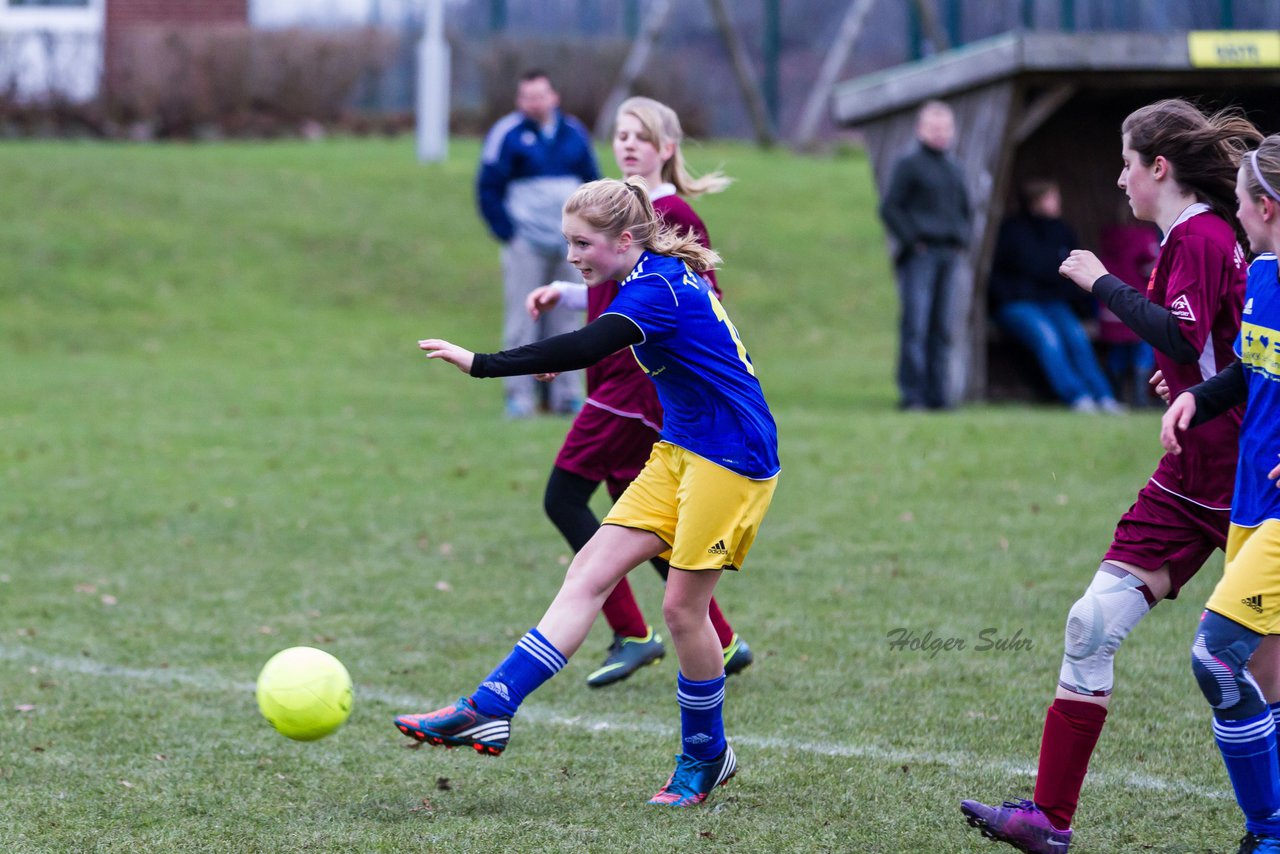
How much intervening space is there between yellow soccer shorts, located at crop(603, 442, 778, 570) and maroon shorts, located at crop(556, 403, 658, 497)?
45.9 inches

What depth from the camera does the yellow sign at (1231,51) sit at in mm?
11695

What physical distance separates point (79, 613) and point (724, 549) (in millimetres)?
3597

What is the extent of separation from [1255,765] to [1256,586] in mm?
491

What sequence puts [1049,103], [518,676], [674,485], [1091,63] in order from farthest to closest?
[1049,103] → [1091,63] → [674,485] → [518,676]

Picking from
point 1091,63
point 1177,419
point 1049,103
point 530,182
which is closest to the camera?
point 1177,419

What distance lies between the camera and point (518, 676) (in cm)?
420

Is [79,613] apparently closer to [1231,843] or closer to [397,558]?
[397,558]

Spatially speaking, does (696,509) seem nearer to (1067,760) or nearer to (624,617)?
(1067,760)

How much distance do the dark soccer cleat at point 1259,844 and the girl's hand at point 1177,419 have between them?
992mm

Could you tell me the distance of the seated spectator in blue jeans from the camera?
1248 centimetres

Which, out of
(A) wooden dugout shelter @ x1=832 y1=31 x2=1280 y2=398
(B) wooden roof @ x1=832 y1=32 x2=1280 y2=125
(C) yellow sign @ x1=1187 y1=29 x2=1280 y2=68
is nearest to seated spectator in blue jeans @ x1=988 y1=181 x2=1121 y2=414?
(A) wooden dugout shelter @ x1=832 y1=31 x2=1280 y2=398

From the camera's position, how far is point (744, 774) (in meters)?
4.65

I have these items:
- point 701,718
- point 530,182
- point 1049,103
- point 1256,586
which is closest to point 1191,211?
point 1256,586

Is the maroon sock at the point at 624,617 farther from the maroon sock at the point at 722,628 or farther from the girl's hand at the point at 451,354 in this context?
the girl's hand at the point at 451,354
